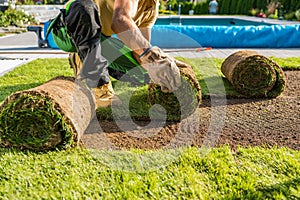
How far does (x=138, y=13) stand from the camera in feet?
11.1

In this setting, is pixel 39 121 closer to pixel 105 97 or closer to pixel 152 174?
pixel 152 174

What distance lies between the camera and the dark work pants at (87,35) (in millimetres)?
2801

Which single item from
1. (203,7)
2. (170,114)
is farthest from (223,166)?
(203,7)

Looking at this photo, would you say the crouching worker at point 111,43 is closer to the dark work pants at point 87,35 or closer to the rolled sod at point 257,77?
the dark work pants at point 87,35

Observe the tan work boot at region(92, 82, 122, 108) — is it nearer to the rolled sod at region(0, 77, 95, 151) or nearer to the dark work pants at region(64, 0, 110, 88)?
Result: the dark work pants at region(64, 0, 110, 88)

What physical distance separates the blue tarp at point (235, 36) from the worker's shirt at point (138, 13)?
597 centimetres

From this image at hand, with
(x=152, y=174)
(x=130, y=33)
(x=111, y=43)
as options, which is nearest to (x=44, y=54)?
(x=111, y=43)

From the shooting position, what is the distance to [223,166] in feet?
7.24

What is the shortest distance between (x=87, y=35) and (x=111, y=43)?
732mm

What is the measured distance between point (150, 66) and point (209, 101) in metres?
1.70

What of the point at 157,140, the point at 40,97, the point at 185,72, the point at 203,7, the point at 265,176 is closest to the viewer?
the point at 265,176

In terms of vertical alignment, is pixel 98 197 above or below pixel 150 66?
below

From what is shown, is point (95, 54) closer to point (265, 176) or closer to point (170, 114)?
point (170, 114)

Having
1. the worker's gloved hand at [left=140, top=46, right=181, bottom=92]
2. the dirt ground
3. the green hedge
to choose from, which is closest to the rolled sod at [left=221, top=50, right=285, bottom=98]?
the dirt ground
